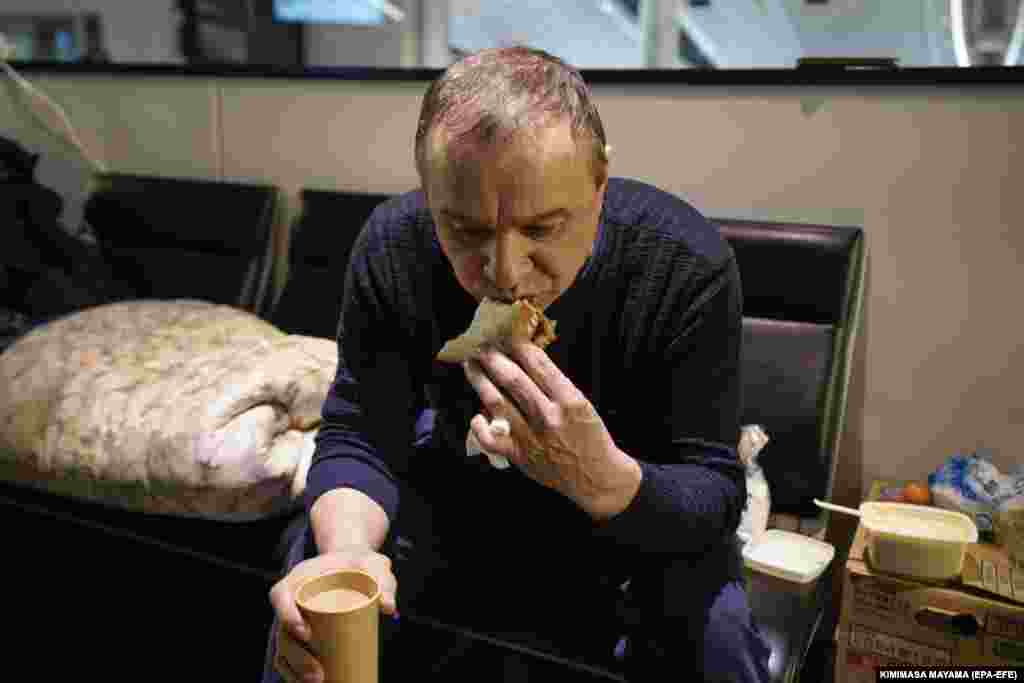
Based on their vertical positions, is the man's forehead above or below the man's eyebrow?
above

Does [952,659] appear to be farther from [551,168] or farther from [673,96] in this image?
[673,96]

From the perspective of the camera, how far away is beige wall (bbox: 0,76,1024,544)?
1610 mm

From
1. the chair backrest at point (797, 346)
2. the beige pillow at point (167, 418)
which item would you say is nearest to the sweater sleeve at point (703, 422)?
the chair backrest at point (797, 346)

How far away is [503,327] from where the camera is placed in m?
0.88

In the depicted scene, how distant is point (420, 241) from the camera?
3.73ft

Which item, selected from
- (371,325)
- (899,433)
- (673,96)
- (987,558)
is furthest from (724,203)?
(371,325)

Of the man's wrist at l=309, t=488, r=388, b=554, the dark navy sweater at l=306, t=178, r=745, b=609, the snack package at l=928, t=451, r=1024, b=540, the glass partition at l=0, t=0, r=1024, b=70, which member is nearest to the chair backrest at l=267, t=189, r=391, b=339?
the dark navy sweater at l=306, t=178, r=745, b=609

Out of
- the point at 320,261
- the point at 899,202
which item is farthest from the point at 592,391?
the point at 320,261

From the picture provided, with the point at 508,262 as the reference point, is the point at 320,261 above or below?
below

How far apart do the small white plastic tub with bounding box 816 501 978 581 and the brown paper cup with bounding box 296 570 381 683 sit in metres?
0.87

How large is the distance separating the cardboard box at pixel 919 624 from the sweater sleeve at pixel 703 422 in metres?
0.37

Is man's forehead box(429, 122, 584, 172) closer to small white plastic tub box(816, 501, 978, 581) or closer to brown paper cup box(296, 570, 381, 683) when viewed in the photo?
brown paper cup box(296, 570, 381, 683)

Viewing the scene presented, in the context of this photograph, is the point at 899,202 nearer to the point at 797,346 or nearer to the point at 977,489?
the point at 797,346

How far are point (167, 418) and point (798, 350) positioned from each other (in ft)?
4.18
